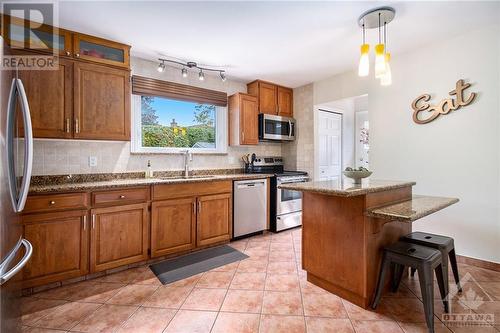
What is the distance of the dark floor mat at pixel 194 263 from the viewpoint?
2429 millimetres

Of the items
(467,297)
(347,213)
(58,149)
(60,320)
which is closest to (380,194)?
(347,213)

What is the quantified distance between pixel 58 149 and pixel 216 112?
7.04 feet

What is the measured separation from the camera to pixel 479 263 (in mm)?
2506

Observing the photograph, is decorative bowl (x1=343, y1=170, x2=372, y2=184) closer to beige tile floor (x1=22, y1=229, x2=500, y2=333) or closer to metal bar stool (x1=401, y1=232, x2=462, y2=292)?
metal bar stool (x1=401, y1=232, x2=462, y2=292)

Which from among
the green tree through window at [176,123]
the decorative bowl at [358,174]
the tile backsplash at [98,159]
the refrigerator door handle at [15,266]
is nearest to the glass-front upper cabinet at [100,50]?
the green tree through window at [176,123]

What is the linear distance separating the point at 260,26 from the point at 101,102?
181 centimetres

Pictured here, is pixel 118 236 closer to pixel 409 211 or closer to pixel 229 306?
pixel 229 306

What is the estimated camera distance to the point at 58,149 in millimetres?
2557

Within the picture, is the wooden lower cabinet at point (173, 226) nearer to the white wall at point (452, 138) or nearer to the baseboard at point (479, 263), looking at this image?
the white wall at point (452, 138)

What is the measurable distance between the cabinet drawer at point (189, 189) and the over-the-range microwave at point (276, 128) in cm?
121

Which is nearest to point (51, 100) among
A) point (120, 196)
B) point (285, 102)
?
point (120, 196)

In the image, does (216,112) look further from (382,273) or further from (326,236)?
(382,273)

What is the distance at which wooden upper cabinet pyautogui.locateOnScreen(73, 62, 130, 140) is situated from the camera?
2.41m

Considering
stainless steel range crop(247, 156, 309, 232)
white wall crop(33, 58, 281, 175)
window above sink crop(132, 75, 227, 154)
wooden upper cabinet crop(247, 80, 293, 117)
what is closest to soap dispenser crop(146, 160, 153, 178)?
white wall crop(33, 58, 281, 175)
